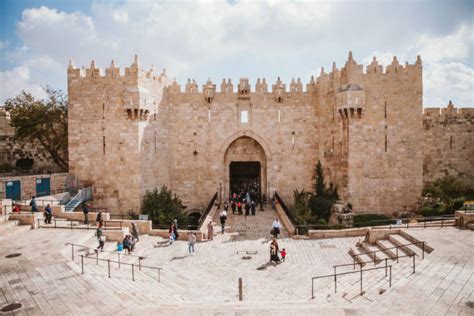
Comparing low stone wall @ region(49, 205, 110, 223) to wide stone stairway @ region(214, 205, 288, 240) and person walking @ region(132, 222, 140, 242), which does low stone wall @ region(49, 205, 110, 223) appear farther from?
wide stone stairway @ region(214, 205, 288, 240)

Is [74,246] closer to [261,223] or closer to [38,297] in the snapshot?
[38,297]

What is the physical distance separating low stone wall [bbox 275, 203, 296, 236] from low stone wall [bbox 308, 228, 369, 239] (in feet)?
3.14

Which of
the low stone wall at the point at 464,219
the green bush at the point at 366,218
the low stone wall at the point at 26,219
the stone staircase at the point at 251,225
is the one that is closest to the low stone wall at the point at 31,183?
the low stone wall at the point at 26,219

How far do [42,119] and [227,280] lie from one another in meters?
19.1

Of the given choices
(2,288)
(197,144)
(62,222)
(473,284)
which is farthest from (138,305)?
(197,144)

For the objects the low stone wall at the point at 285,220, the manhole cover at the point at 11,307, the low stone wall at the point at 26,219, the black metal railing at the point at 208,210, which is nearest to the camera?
the manhole cover at the point at 11,307

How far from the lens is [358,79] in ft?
64.0

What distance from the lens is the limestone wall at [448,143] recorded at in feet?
75.2

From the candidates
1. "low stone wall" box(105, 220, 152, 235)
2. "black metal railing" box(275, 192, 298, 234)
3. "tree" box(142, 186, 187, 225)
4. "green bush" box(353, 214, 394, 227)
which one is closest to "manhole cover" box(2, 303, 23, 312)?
"low stone wall" box(105, 220, 152, 235)

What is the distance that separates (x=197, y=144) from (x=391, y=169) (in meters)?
12.9

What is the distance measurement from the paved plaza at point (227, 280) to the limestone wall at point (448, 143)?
35.6ft

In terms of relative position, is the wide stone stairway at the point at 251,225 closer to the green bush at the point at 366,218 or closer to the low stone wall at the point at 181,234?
the low stone wall at the point at 181,234

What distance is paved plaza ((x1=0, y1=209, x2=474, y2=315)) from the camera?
788 centimetres

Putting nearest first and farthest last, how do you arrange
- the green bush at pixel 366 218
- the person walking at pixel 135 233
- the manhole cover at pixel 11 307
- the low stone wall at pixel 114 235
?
the manhole cover at pixel 11 307 < the low stone wall at pixel 114 235 < the person walking at pixel 135 233 < the green bush at pixel 366 218
